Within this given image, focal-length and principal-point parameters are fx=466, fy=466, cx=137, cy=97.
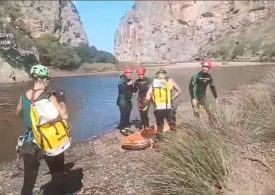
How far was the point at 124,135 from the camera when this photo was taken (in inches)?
548

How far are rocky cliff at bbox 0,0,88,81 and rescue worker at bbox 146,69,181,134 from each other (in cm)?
4996

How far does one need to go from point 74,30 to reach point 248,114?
190921 mm

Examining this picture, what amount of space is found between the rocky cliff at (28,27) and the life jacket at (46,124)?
53.5 metres

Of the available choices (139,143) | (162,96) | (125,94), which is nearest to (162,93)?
(162,96)

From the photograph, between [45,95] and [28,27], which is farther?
[28,27]

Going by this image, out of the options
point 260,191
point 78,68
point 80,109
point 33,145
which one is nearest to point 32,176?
point 33,145

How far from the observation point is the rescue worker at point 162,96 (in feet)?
33.4

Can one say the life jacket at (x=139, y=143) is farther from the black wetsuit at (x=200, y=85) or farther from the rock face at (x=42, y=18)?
the rock face at (x=42, y=18)

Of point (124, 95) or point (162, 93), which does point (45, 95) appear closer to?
point (162, 93)

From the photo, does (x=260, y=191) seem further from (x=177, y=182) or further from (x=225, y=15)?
(x=225, y=15)

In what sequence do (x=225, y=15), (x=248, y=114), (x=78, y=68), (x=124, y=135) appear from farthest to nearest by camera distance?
(x=225, y=15) < (x=78, y=68) < (x=124, y=135) < (x=248, y=114)

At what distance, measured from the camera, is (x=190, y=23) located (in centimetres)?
16300

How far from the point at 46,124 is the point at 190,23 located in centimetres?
16038

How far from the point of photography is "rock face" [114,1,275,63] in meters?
134
